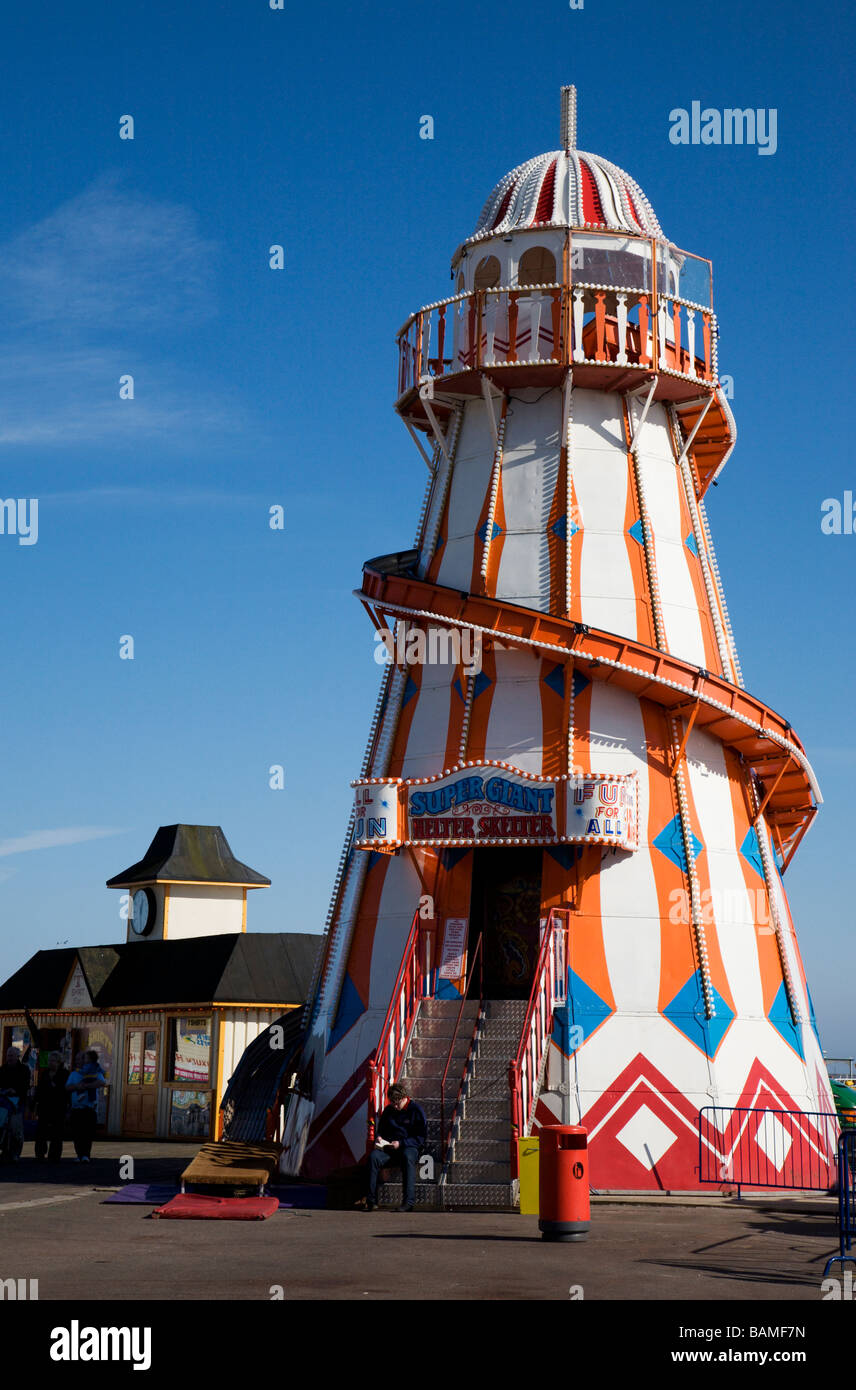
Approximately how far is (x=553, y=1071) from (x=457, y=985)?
190cm

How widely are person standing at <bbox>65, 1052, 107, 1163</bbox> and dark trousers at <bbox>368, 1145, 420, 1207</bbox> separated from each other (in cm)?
818

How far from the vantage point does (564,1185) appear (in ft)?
49.8

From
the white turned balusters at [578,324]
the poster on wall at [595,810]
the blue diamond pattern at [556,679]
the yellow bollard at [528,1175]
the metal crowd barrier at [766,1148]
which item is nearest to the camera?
the yellow bollard at [528,1175]

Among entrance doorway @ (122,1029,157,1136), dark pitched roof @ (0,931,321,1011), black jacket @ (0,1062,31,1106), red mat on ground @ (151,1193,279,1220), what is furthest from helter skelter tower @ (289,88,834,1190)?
entrance doorway @ (122,1029,157,1136)

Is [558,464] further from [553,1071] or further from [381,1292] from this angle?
[381,1292]

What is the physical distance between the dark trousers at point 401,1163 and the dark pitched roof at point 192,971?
1589cm

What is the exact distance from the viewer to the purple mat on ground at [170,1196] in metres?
19.0

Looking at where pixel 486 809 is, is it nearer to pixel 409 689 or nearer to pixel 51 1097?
pixel 409 689

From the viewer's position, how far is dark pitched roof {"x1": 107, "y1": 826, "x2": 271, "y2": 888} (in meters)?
40.9

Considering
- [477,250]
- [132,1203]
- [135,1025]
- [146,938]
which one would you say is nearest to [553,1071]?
[132,1203]

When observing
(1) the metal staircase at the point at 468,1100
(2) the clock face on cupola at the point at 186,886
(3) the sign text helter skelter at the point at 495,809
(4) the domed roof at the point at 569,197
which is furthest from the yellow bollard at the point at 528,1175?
(2) the clock face on cupola at the point at 186,886

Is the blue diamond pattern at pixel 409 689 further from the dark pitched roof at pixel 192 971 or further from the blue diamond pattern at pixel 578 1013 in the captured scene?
the dark pitched roof at pixel 192 971

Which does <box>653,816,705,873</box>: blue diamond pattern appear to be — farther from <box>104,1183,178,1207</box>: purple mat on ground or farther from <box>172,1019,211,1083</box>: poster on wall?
<box>172,1019,211,1083</box>: poster on wall

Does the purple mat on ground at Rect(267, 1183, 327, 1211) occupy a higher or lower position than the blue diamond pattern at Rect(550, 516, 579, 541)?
lower
